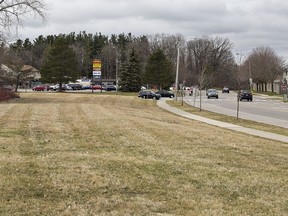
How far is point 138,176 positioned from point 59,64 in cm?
6776

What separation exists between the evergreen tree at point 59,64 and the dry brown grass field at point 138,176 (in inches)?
2431

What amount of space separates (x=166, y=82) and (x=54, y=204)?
8244 centimetres

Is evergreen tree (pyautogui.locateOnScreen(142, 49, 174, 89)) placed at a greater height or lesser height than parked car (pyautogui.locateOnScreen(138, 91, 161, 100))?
greater

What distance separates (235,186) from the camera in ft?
22.9

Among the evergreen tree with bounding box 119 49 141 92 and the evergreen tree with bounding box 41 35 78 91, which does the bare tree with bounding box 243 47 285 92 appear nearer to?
the evergreen tree with bounding box 119 49 141 92

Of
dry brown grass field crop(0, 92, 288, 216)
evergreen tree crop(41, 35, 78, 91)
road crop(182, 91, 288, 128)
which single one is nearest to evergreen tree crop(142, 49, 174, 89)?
evergreen tree crop(41, 35, 78, 91)

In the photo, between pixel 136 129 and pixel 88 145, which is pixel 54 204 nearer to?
pixel 88 145

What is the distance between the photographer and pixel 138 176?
24.3 ft

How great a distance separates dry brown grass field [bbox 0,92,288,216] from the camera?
5.66 metres

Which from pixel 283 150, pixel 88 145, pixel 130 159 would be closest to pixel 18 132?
pixel 88 145

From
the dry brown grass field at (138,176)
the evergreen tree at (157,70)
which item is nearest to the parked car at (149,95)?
the evergreen tree at (157,70)

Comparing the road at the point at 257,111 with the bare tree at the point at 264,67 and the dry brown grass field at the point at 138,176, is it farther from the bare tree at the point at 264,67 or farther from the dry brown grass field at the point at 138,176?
the bare tree at the point at 264,67

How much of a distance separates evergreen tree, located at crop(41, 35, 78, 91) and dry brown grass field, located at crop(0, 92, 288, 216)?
61.7 metres

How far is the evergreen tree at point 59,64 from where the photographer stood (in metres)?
73.0
